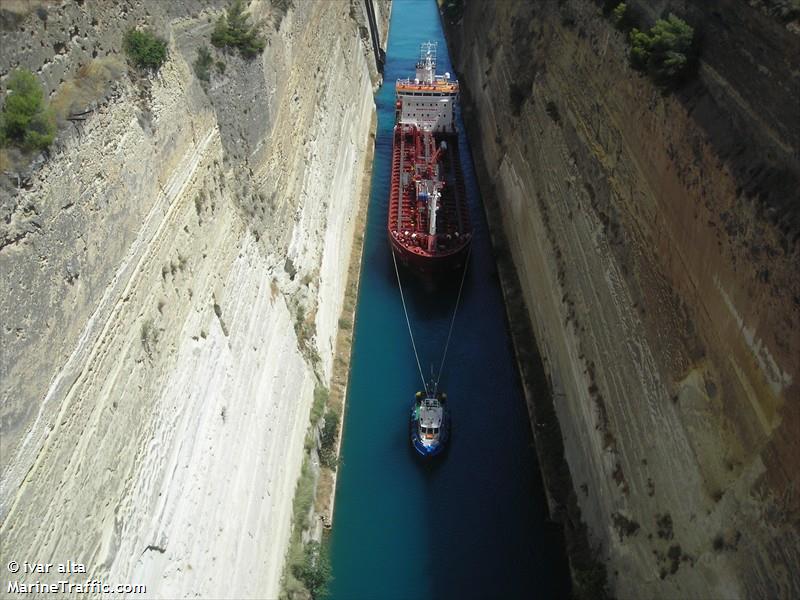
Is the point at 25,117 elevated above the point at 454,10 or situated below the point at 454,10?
above

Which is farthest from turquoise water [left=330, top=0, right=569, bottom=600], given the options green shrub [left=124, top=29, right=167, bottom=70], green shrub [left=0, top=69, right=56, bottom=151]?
green shrub [left=0, top=69, right=56, bottom=151]

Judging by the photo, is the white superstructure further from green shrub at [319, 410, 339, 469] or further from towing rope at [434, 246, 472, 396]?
green shrub at [319, 410, 339, 469]

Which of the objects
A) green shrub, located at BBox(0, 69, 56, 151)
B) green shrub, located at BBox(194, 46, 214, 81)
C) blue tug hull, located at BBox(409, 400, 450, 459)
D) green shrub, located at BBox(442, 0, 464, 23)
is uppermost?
green shrub, located at BBox(0, 69, 56, 151)

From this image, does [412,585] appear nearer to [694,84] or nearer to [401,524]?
[401,524]

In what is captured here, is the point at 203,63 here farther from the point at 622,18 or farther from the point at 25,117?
the point at 622,18

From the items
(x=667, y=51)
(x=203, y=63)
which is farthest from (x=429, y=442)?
(x=667, y=51)

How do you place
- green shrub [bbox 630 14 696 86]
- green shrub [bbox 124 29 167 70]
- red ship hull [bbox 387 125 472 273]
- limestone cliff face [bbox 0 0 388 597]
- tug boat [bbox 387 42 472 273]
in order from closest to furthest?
1. limestone cliff face [bbox 0 0 388 597]
2. green shrub [bbox 124 29 167 70]
3. green shrub [bbox 630 14 696 86]
4. red ship hull [bbox 387 125 472 273]
5. tug boat [bbox 387 42 472 273]
